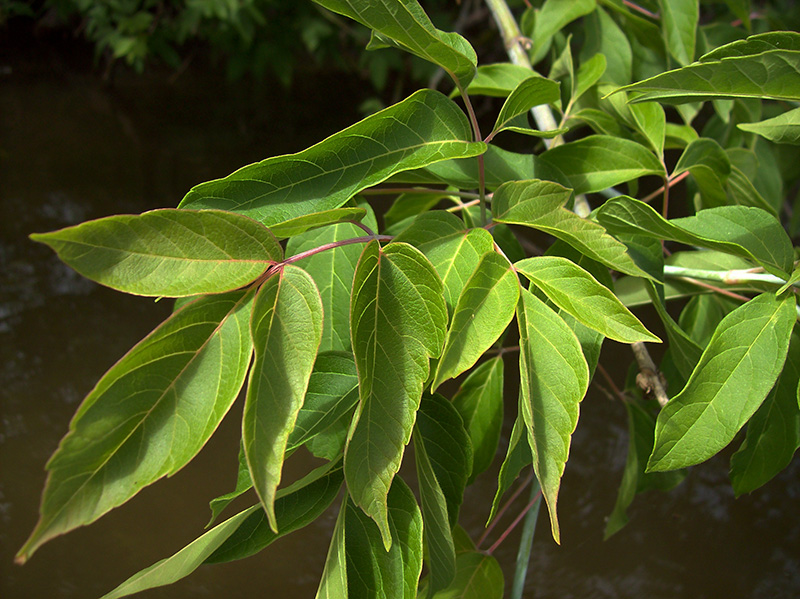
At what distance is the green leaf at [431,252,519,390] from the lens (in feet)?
0.44

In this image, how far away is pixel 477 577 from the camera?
0.71 feet

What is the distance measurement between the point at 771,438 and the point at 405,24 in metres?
0.17

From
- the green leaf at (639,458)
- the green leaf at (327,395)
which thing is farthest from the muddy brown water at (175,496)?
the green leaf at (327,395)

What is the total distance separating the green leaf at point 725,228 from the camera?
0.52ft

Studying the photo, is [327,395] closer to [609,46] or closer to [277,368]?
[277,368]

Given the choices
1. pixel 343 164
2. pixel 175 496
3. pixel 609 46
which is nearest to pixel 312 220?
pixel 343 164

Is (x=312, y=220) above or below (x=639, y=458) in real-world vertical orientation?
above

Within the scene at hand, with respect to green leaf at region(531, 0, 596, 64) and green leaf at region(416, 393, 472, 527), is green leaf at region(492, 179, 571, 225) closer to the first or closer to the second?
green leaf at region(416, 393, 472, 527)

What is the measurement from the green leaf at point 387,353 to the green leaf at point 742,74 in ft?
0.21

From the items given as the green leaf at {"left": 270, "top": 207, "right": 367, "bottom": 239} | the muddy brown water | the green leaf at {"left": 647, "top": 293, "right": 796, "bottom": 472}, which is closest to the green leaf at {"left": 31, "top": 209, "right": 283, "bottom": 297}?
the green leaf at {"left": 270, "top": 207, "right": 367, "bottom": 239}

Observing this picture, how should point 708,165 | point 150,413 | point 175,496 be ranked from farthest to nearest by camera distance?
point 175,496, point 708,165, point 150,413

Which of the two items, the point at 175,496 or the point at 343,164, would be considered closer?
the point at 343,164

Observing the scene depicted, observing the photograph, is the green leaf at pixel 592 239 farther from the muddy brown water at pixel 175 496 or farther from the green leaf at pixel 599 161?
the muddy brown water at pixel 175 496

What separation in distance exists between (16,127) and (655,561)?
40.9 inches
